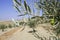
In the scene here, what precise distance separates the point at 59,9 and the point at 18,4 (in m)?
0.48

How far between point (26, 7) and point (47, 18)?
322 mm

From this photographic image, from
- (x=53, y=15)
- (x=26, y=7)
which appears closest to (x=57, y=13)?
(x=53, y=15)

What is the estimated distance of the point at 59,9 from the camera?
84.2 inches

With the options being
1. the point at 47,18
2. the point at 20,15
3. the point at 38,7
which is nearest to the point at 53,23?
the point at 47,18

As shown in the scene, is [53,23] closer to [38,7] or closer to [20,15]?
[38,7]

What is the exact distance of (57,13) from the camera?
2.16 m

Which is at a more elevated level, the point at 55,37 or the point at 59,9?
the point at 59,9

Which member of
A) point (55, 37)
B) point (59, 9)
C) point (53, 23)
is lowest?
point (55, 37)

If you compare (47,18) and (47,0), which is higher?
(47,0)

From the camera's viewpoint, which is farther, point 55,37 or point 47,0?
point 55,37

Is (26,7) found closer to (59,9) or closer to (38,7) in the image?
(38,7)

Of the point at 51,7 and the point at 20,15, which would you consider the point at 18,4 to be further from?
the point at 51,7

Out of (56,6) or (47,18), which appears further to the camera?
(47,18)

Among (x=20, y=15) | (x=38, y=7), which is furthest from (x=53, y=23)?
(x=20, y=15)
